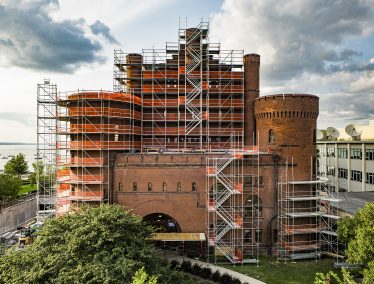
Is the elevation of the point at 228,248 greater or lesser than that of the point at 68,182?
lesser

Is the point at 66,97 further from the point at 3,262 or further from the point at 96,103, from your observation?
the point at 3,262

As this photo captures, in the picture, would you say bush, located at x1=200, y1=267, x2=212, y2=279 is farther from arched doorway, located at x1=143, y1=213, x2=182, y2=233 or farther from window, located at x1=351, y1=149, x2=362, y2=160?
window, located at x1=351, y1=149, x2=362, y2=160

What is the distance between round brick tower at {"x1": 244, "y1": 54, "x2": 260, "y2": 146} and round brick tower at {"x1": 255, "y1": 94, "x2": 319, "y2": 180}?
27.9 feet

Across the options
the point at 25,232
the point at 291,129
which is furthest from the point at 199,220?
the point at 25,232

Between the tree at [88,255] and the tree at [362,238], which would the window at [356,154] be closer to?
the tree at [362,238]

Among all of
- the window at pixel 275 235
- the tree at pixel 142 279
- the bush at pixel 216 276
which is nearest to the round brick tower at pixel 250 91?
the window at pixel 275 235

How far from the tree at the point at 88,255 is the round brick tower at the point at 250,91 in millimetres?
24688

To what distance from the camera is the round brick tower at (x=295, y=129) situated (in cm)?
3484

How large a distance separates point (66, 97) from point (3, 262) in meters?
20.3

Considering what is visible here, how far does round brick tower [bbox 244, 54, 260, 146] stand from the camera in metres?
44.1

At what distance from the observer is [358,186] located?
182 feet

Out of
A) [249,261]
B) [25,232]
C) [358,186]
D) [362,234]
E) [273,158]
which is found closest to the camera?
[362,234]

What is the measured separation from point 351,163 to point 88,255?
52.9m

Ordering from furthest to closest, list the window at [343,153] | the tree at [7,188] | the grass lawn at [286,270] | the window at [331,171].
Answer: the window at [331,171]
the window at [343,153]
the tree at [7,188]
the grass lawn at [286,270]
